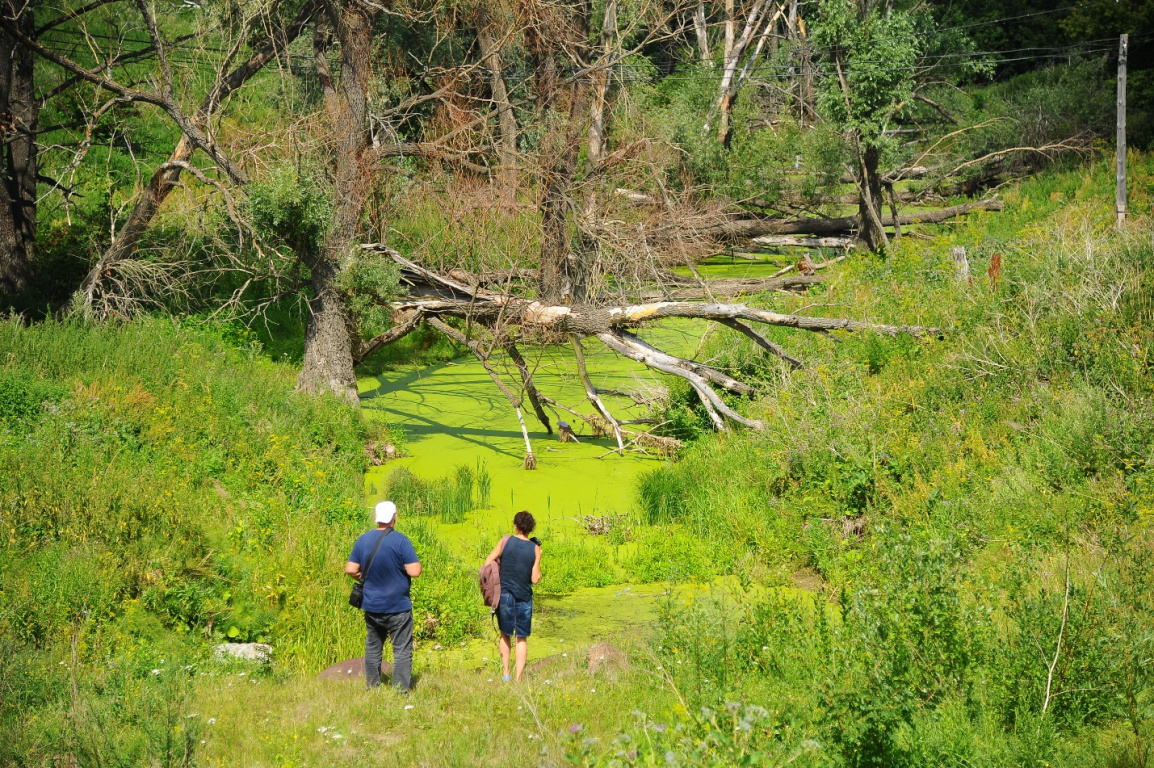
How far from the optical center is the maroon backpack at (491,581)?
23.7 ft

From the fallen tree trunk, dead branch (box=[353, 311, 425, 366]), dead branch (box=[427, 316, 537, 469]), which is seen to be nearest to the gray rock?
dead branch (box=[427, 316, 537, 469])

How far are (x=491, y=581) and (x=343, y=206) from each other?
970 centimetres

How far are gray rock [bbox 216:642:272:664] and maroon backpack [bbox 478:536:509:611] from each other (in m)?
1.91

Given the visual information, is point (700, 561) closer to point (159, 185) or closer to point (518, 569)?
point (518, 569)

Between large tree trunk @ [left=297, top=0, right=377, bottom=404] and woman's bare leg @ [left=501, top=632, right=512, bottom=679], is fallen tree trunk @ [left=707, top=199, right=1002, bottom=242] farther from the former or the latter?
woman's bare leg @ [left=501, top=632, right=512, bottom=679]

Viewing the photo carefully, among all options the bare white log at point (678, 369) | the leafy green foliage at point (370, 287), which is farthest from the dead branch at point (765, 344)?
the leafy green foliage at point (370, 287)

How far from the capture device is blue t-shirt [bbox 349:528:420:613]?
6.85 m

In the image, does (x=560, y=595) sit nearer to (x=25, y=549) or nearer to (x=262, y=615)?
(x=262, y=615)

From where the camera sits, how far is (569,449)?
48.3ft

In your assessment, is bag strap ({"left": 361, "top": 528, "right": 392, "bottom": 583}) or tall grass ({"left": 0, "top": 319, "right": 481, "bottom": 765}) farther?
bag strap ({"left": 361, "top": 528, "right": 392, "bottom": 583})

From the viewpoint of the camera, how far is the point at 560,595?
963 cm

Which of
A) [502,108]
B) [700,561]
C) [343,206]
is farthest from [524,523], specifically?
[502,108]

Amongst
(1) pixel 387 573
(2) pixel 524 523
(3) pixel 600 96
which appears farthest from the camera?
(3) pixel 600 96

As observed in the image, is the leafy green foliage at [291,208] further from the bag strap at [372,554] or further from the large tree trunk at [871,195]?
the large tree trunk at [871,195]
